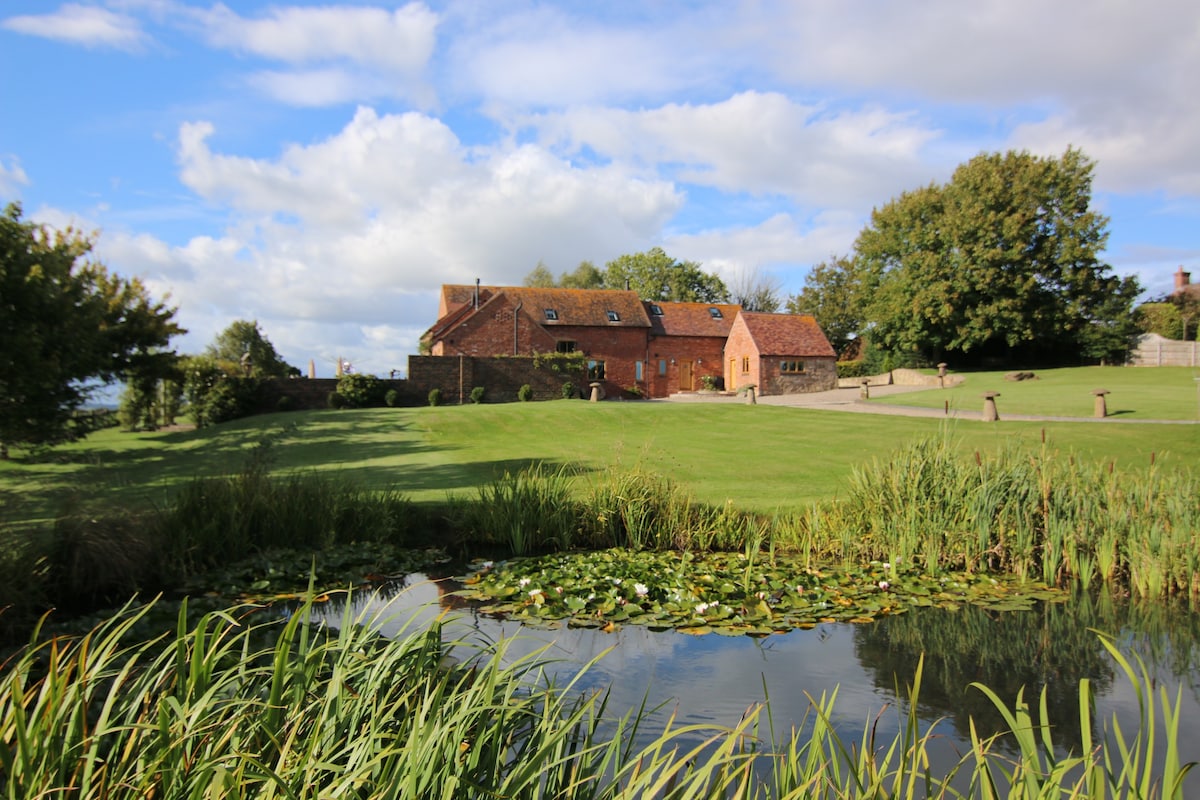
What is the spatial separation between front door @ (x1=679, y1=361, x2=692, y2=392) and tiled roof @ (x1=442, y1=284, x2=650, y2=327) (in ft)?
12.2

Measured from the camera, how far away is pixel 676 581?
7.40 meters

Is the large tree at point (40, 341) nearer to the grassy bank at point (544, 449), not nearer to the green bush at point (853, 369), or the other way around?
the grassy bank at point (544, 449)

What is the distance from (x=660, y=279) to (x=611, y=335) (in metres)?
26.1

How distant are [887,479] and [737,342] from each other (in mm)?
36514

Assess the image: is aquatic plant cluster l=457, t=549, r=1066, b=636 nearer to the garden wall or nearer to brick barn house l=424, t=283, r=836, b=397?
brick barn house l=424, t=283, r=836, b=397

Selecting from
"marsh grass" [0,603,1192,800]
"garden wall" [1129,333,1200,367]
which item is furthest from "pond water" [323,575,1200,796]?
Answer: "garden wall" [1129,333,1200,367]

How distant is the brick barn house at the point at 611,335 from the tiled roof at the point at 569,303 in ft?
0.19

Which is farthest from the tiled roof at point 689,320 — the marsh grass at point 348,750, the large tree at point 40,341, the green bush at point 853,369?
the marsh grass at point 348,750

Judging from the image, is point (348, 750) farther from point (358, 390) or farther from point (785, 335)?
point (785, 335)

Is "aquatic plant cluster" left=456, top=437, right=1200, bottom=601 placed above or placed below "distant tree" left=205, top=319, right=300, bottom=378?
below

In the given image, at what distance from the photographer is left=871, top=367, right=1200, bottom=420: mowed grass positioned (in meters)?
22.3

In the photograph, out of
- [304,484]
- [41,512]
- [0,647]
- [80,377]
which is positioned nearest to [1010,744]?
[0,647]

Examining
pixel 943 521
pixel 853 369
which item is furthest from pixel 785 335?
pixel 943 521

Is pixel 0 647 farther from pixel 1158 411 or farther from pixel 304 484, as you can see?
pixel 1158 411
